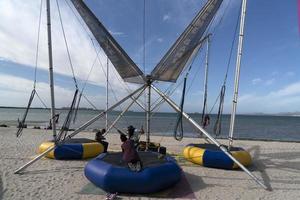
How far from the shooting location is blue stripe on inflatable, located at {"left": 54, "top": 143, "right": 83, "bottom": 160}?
12391mm

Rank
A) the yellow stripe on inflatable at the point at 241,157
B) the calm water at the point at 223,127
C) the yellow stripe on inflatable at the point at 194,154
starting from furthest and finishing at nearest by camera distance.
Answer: the calm water at the point at 223,127 < the yellow stripe on inflatable at the point at 194,154 < the yellow stripe on inflatable at the point at 241,157

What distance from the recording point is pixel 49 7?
34.4ft

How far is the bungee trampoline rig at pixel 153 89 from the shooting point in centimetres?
820

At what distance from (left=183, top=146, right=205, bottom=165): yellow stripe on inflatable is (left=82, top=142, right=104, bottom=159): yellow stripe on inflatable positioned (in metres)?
3.72

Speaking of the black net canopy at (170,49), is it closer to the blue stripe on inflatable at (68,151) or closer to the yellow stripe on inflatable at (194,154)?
the yellow stripe on inflatable at (194,154)

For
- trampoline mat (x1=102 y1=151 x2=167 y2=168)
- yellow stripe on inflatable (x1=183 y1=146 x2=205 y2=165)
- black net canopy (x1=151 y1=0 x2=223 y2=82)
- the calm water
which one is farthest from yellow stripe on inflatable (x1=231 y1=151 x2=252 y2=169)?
the calm water

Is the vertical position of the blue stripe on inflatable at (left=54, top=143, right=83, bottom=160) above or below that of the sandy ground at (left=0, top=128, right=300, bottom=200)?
above

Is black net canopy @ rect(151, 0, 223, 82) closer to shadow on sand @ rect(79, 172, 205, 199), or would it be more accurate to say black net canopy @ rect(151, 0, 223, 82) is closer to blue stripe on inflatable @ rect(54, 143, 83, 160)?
blue stripe on inflatable @ rect(54, 143, 83, 160)

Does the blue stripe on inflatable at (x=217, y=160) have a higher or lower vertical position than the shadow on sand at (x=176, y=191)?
higher

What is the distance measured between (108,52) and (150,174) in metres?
6.61

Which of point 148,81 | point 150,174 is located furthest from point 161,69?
point 150,174

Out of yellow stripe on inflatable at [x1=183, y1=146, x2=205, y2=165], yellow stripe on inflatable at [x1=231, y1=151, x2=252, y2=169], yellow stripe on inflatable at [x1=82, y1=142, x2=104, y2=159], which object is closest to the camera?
yellow stripe on inflatable at [x1=231, y1=151, x2=252, y2=169]

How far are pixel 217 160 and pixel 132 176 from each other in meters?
4.59

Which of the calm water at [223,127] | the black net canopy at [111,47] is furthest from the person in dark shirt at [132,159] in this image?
the calm water at [223,127]
